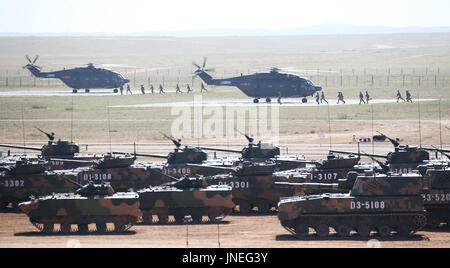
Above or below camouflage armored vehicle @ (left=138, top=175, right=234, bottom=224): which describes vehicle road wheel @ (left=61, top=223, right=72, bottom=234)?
below

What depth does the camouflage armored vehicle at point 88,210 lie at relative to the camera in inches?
1280

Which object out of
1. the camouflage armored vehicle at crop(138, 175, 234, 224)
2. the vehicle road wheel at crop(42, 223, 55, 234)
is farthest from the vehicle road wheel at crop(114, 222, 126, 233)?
the vehicle road wheel at crop(42, 223, 55, 234)

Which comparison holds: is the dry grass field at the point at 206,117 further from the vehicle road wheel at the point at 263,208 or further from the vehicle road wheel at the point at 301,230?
the vehicle road wheel at the point at 263,208

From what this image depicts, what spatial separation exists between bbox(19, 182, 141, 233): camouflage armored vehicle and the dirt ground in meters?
0.54

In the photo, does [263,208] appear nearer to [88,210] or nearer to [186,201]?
[186,201]

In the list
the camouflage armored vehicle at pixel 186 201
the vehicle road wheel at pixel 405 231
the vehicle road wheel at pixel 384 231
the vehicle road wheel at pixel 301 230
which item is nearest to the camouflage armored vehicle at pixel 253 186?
the camouflage armored vehicle at pixel 186 201

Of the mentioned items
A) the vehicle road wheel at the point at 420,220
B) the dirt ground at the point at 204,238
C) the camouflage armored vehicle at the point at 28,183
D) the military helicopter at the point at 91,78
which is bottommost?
the dirt ground at the point at 204,238

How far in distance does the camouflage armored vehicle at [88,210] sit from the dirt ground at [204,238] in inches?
21.4

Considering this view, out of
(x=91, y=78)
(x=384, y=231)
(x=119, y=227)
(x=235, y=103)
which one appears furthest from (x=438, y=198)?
(x=91, y=78)

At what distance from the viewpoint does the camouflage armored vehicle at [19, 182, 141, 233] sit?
107 feet

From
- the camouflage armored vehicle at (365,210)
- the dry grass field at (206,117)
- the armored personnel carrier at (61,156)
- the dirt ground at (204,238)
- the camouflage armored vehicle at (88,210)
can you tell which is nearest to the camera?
the dirt ground at (204,238)

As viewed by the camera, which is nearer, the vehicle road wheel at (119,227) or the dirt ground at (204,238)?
the dirt ground at (204,238)

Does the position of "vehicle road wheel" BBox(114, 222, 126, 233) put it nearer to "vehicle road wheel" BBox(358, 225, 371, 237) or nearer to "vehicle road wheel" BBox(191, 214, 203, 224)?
"vehicle road wheel" BBox(191, 214, 203, 224)

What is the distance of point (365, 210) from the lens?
30.9m
